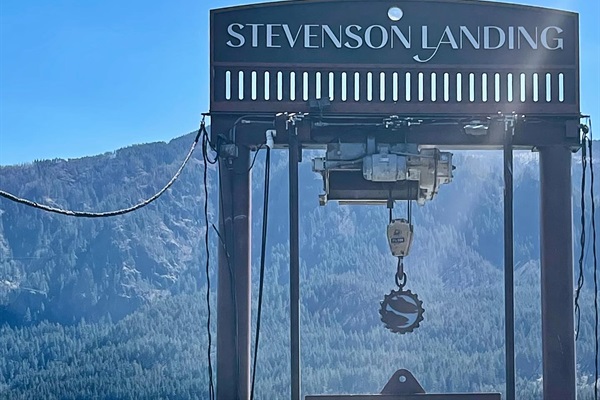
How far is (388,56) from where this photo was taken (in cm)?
998

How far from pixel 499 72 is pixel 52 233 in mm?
45281

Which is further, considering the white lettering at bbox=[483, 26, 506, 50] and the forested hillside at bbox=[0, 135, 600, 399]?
the forested hillside at bbox=[0, 135, 600, 399]

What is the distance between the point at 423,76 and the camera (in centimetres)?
1000

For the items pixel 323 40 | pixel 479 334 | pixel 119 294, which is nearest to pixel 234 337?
pixel 323 40

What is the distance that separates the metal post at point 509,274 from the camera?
30.1 feet

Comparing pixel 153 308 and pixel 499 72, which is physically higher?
pixel 499 72

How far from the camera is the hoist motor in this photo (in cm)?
959

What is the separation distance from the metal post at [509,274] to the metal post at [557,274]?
0.68 m

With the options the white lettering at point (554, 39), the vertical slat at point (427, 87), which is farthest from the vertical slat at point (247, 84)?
the white lettering at point (554, 39)

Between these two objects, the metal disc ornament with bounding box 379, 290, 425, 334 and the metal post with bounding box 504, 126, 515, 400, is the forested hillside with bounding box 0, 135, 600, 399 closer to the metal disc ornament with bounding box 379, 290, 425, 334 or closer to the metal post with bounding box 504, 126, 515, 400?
the metal disc ornament with bounding box 379, 290, 425, 334

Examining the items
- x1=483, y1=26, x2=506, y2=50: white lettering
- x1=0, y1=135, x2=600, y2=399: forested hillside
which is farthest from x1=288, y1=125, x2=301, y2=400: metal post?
x1=0, y1=135, x2=600, y2=399: forested hillside

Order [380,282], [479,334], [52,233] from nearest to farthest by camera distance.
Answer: [479,334] → [380,282] → [52,233]

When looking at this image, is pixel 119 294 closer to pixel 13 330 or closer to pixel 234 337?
pixel 13 330

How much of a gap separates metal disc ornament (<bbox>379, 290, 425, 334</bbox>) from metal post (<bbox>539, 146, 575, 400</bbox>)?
1102mm
